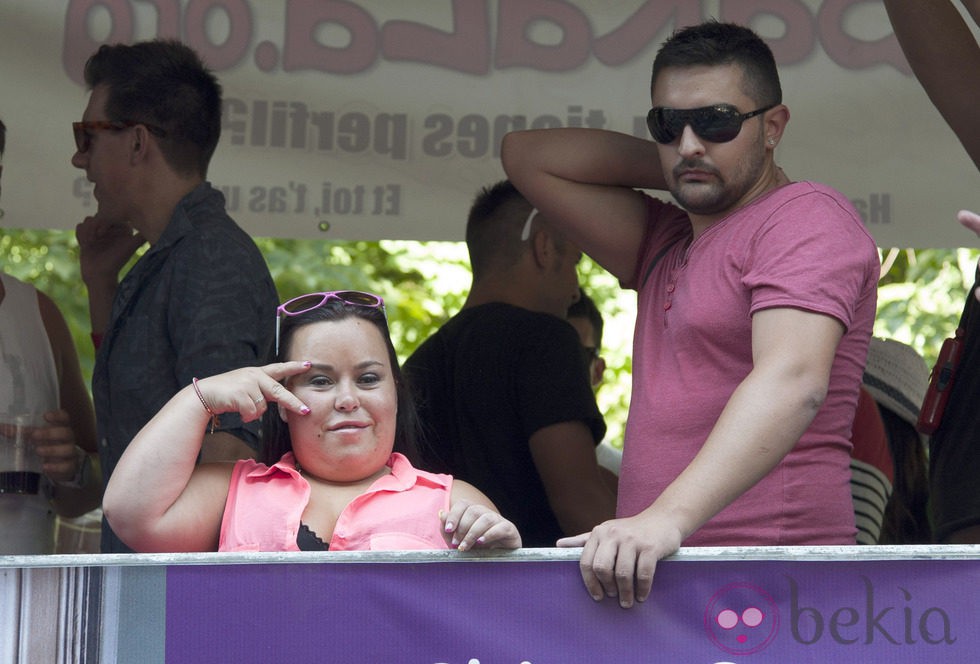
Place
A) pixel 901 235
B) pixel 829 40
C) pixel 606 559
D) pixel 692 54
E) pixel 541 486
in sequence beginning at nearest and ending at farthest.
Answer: pixel 606 559, pixel 692 54, pixel 541 486, pixel 829 40, pixel 901 235

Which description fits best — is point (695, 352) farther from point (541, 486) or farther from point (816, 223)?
point (541, 486)

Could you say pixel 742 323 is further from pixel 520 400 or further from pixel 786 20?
pixel 786 20

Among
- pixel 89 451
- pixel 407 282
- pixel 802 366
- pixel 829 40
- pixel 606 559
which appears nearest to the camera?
pixel 606 559

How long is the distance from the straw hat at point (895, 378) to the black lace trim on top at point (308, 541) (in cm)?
196

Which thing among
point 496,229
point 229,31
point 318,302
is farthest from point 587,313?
point 318,302

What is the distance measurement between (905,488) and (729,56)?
168 centimetres

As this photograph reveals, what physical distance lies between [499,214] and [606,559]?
2312mm

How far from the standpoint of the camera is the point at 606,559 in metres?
1.97

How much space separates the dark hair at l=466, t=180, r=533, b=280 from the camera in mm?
4105

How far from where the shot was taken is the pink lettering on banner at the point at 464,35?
14.0 feet

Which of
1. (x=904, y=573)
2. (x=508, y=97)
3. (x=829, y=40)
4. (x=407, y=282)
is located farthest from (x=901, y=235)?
(x=407, y=282)

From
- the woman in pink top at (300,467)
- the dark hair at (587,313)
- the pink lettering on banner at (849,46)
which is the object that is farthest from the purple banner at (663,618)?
the dark hair at (587,313)

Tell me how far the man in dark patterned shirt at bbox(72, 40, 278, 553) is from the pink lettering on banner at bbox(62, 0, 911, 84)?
535 mm

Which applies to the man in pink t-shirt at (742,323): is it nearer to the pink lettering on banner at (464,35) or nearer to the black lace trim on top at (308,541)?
the black lace trim on top at (308,541)
